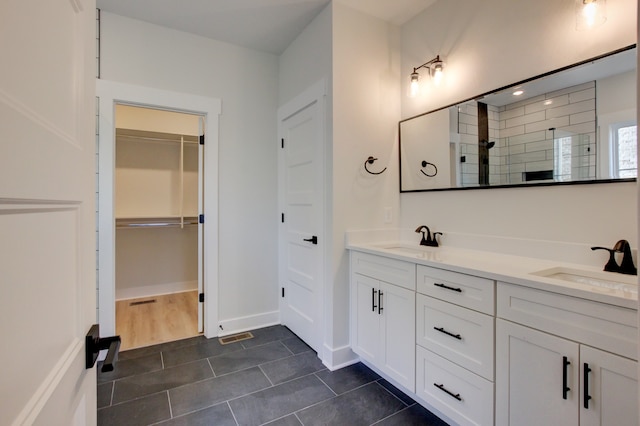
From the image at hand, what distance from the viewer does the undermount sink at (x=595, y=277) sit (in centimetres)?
136

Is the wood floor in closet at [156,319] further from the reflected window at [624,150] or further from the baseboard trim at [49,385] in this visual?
the reflected window at [624,150]

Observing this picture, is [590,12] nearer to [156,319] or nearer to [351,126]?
[351,126]

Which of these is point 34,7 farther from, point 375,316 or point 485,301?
point 375,316

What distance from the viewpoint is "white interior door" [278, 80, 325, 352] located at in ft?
8.32

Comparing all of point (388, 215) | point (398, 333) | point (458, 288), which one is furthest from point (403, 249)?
point (458, 288)

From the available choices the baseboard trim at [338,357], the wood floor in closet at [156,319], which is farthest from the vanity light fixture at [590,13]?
the wood floor in closet at [156,319]

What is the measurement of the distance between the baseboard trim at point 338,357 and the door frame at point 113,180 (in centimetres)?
115

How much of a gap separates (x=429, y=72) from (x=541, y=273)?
5.45ft

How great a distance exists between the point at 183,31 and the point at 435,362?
10.8 feet

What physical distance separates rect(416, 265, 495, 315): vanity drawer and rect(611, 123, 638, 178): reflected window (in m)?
0.81

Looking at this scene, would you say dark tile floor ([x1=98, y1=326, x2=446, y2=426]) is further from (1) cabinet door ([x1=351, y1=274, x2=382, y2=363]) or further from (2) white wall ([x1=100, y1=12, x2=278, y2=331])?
(2) white wall ([x1=100, y1=12, x2=278, y2=331])

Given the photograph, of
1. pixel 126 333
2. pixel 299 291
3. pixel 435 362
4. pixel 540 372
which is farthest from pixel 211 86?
pixel 540 372

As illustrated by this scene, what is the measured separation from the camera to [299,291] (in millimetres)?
2904

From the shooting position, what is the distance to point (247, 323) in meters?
3.08
